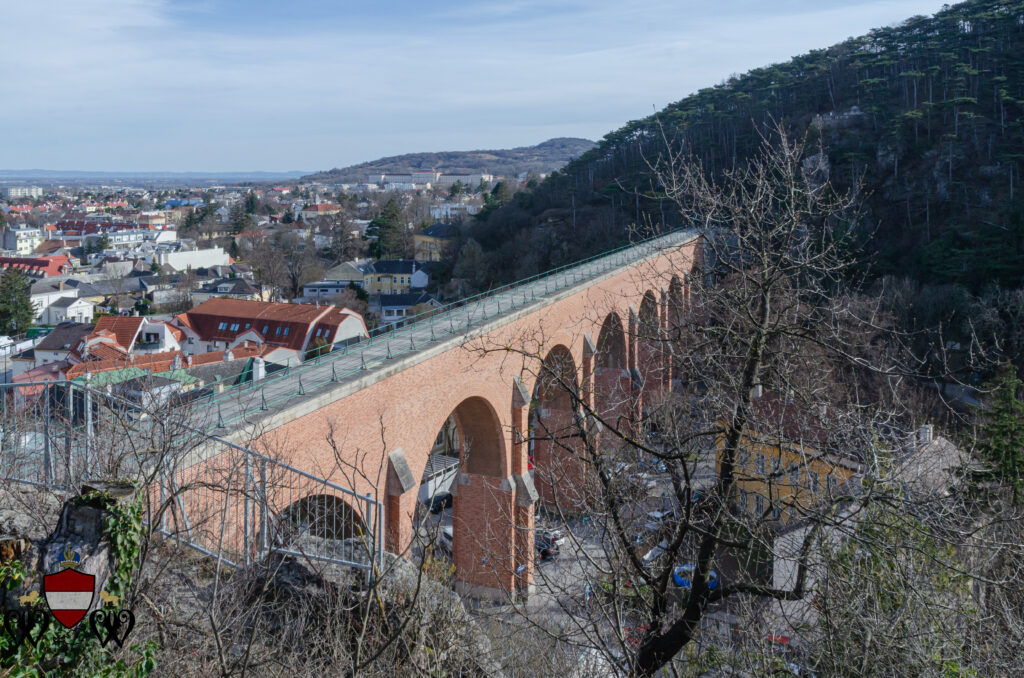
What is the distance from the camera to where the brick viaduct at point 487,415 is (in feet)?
28.8

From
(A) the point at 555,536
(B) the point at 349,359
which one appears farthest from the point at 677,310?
(A) the point at 555,536

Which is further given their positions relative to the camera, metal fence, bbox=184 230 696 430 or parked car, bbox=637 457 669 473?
metal fence, bbox=184 230 696 430

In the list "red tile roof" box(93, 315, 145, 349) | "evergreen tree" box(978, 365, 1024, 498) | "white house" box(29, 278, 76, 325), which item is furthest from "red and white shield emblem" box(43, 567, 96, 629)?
"white house" box(29, 278, 76, 325)

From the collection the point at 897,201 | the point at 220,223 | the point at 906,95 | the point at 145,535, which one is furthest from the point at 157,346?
the point at 220,223

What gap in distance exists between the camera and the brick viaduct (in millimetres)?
8789

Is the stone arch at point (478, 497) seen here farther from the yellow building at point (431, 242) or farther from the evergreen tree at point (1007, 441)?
the yellow building at point (431, 242)

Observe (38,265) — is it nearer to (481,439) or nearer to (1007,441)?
(481,439)

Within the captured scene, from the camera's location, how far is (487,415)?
1515cm

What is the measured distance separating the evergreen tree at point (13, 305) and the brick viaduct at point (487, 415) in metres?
35.3

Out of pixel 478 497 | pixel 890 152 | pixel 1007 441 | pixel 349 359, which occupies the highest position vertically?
pixel 890 152

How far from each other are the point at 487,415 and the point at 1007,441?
9.00m

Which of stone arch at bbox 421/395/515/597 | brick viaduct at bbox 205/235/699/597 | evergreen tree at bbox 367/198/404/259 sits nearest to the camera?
brick viaduct at bbox 205/235/699/597

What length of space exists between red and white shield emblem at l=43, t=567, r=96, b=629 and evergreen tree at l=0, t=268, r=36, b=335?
151 feet

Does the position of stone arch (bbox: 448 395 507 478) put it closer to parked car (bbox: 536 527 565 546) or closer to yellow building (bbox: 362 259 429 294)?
parked car (bbox: 536 527 565 546)
